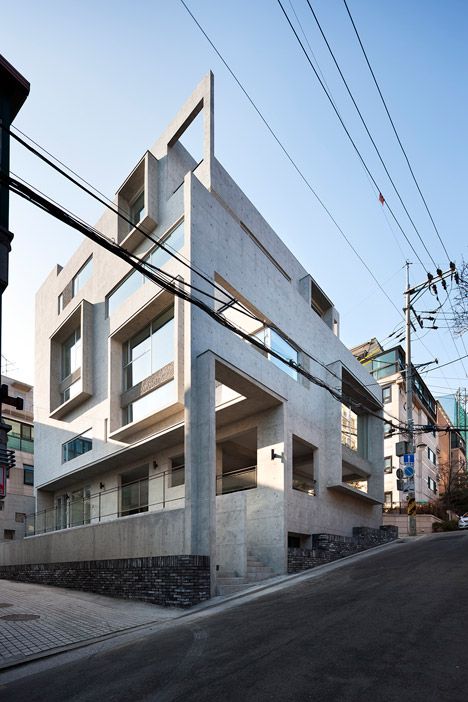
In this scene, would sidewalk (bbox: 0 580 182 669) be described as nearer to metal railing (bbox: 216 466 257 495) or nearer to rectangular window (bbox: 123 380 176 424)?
rectangular window (bbox: 123 380 176 424)

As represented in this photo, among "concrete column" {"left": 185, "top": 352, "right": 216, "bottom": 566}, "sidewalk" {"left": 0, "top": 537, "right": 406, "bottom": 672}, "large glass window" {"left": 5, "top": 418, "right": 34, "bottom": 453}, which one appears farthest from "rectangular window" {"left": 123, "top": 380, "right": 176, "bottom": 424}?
"large glass window" {"left": 5, "top": 418, "right": 34, "bottom": 453}

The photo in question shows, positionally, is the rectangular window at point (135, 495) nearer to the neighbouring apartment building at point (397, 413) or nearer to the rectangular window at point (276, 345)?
the rectangular window at point (276, 345)

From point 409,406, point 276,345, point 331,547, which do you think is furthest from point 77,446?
point 409,406

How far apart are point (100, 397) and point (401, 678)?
17.8 meters

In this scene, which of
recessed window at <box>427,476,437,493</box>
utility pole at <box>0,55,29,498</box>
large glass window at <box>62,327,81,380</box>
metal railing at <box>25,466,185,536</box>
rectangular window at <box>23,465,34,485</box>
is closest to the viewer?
utility pole at <box>0,55,29,498</box>

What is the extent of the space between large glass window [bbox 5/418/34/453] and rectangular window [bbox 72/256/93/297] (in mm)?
16887

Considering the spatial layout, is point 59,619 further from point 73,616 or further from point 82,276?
point 82,276

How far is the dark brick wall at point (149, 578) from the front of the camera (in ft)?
42.9

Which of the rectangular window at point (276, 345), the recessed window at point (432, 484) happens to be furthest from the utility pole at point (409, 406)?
the recessed window at point (432, 484)

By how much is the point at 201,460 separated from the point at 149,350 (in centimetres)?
617

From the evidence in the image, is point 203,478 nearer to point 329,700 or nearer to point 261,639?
point 261,639

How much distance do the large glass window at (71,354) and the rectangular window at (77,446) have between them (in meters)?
3.18

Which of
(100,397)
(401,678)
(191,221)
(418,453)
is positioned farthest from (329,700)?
(418,453)

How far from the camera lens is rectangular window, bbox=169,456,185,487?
1895cm
